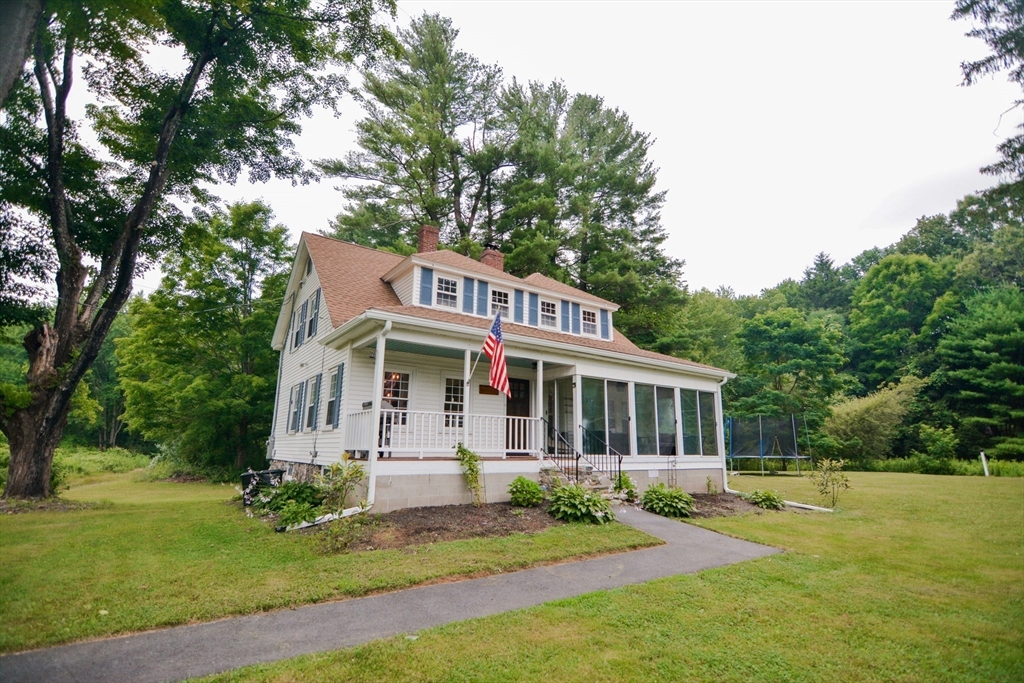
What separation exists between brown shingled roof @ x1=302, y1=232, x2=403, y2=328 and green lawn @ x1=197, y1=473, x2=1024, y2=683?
330 inches

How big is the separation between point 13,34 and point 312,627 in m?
5.46

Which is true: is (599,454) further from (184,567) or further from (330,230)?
(330,230)

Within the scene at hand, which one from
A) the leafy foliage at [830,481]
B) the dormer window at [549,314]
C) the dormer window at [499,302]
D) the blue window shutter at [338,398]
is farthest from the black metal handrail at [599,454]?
the blue window shutter at [338,398]

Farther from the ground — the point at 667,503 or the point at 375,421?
the point at 375,421

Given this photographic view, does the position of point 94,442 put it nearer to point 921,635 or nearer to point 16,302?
point 16,302

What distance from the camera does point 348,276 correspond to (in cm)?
1354

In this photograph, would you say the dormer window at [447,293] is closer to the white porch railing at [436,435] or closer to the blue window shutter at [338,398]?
the blue window shutter at [338,398]

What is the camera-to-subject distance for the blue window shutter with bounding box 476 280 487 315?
42.7 feet

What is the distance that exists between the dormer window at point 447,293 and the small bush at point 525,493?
4938mm

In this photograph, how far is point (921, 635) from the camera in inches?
181

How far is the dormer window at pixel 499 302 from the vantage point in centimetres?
1333

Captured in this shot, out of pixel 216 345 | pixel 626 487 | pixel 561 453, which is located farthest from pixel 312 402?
pixel 216 345

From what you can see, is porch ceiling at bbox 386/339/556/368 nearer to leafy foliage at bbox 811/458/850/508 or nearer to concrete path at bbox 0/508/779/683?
concrete path at bbox 0/508/779/683

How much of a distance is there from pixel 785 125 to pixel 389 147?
19.3m
